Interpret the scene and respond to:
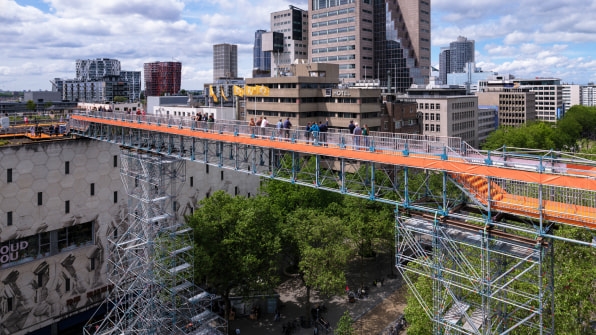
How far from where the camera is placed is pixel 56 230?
45.3 metres

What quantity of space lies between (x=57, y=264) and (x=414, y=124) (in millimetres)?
74428

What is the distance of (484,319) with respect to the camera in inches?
813

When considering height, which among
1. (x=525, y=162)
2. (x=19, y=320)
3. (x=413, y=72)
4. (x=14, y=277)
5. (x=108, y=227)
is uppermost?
(x=413, y=72)

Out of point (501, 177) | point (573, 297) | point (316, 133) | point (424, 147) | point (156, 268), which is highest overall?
point (316, 133)

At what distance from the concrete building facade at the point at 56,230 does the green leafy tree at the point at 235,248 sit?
11.4 metres

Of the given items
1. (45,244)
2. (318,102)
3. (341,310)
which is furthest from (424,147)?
(318,102)

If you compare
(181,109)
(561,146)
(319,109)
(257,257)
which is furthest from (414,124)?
(257,257)

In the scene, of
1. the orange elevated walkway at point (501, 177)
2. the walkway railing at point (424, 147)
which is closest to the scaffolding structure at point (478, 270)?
the orange elevated walkway at point (501, 177)

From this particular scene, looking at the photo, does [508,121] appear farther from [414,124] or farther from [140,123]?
[140,123]

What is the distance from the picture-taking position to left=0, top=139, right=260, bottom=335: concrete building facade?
42.4m

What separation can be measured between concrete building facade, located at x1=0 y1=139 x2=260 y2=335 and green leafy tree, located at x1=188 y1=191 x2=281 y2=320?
11.4m

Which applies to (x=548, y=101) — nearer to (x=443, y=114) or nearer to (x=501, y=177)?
(x=443, y=114)

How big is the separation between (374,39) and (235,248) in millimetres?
118209

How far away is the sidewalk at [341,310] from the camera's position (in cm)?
4453
